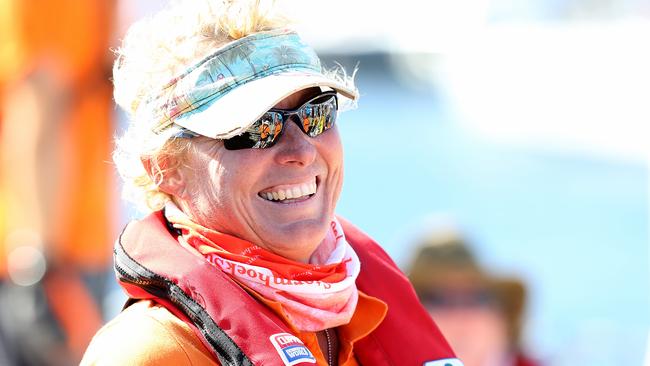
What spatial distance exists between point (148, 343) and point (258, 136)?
412 mm

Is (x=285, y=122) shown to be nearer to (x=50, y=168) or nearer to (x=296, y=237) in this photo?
(x=296, y=237)

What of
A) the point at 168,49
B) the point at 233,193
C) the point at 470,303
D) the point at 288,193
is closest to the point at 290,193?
the point at 288,193

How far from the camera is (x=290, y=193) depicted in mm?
2104

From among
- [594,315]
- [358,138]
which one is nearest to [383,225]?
[594,315]

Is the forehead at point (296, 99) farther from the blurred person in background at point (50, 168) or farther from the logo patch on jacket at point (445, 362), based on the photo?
the blurred person in background at point (50, 168)

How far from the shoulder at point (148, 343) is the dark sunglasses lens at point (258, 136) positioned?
1.01ft

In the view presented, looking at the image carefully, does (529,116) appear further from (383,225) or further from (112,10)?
(112,10)

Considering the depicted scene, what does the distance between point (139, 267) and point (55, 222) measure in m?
2.39

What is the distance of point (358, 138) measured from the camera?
1619cm

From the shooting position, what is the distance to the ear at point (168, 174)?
2119 mm

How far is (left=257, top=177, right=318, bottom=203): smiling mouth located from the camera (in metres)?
2.09

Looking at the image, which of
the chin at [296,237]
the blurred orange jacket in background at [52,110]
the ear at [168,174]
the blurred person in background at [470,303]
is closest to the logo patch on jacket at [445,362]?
the chin at [296,237]

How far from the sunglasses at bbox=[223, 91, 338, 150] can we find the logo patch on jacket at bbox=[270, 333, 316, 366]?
1.10 ft

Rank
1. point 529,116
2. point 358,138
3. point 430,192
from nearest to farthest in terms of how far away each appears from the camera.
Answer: point 529,116 → point 430,192 → point 358,138
